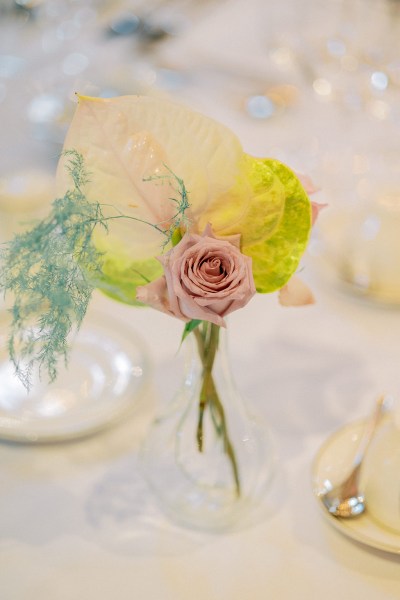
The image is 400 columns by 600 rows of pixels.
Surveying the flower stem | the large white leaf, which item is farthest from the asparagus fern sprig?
the flower stem

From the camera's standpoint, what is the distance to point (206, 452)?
0.73 meters

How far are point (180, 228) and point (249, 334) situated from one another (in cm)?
35

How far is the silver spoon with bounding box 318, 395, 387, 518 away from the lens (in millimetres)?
693

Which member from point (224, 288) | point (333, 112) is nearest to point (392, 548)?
point (224, 288)

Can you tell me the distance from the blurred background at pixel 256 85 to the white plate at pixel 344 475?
0.85 feet

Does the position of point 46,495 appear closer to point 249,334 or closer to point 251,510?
point 251,510

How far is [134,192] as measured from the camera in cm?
60

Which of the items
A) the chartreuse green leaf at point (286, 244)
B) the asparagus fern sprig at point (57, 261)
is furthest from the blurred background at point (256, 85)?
the asparagus fern sprig at point (57, 261)

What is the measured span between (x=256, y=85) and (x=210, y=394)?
897mm

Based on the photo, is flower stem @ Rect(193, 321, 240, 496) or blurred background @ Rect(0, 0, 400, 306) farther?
blurred background @ Rect(0, 0, 400, 306)

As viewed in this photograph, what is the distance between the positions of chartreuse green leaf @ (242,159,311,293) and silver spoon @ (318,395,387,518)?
20 cm

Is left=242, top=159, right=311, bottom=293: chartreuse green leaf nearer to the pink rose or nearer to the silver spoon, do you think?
the pink rose

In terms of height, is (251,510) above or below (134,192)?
below

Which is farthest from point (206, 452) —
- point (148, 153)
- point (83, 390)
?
point (148, 153)
